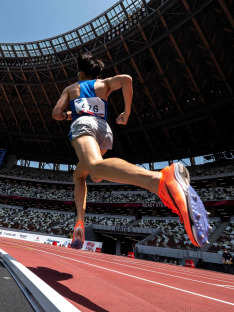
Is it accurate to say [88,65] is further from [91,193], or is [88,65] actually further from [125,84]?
[91,193]

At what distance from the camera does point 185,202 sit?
153 cm

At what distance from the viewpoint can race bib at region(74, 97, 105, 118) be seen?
7.88ft

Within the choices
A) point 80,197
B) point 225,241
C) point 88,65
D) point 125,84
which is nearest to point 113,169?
point 125,84

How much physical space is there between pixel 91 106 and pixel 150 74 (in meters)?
25.0

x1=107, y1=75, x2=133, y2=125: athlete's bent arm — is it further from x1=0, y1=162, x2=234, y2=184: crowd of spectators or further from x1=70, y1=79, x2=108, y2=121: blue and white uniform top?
x1=0, y1=162, x2=234, y2=184: crowd of spectators

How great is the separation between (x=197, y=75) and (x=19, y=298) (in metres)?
26.0

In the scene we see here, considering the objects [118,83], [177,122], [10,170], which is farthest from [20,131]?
[118,83]

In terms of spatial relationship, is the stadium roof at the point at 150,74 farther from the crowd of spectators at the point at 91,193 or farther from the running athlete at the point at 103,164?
the running athlete at the point at 103,164

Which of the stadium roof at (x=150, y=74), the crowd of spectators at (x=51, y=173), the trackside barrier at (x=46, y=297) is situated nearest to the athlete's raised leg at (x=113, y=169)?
the trackside barrier at (x=46, y=297)

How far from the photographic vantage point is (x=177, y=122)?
89.2 feet

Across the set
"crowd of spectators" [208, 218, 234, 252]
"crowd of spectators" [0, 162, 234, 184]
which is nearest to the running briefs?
"crowd of spectators" [208, 218, 234, 252]

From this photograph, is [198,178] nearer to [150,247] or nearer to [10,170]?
[150,247]

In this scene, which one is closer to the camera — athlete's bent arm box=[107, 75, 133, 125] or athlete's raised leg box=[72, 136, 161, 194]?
athlete's raised leg box=[72, 136, 161, 194]

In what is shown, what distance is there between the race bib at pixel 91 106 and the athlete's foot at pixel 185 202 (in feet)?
3.90
